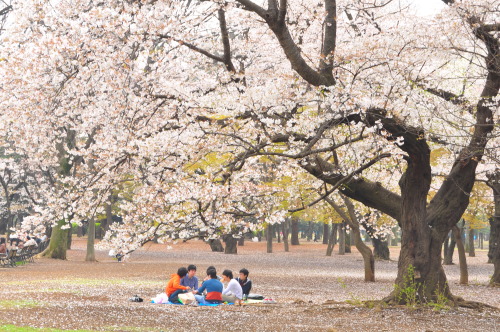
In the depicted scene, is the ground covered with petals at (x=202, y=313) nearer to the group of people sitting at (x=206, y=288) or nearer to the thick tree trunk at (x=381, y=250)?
the group of people sitting at (x=206, y=288)

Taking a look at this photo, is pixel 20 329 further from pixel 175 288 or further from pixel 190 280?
pixel 190 280

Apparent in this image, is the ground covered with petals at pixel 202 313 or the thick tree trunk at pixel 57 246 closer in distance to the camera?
the ground covered with petals at pixel 202 313

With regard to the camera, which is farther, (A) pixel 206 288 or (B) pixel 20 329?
(A) pixel 206 288

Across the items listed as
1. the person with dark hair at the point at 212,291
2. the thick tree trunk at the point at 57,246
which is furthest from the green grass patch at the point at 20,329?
the thick tree trunk at the point at 57,246

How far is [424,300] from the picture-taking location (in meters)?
11.8

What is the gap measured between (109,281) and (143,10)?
11.9 metres

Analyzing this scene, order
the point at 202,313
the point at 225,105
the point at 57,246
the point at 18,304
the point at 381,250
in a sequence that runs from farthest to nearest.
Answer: the point at 381,250 → the point at 57,246 → the point at 202,313 → the point at 18,304 → the point at 225,105

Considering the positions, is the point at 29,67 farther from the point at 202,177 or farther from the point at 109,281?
the point at 109,281

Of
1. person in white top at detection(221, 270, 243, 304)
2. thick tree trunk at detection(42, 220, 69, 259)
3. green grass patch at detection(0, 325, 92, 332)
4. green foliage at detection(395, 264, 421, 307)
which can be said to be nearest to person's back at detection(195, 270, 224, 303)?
person in white top at detection(221, 270, 243, 304)

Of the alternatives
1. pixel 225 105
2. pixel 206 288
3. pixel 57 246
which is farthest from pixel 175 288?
pixel 57 246

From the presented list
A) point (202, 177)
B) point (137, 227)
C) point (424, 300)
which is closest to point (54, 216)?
point (137, 227)

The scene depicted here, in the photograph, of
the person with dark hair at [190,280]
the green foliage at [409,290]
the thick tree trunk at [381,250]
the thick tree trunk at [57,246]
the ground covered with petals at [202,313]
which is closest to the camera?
the ground covered with petals at [202,313]

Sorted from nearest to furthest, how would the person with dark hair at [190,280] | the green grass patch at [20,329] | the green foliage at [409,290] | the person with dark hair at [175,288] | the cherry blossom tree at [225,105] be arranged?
the green grass patch at [20,329] < the cherry blossom tree at [225,105] < the green foliage at [409,290] < the person with dark hair at [175,288] < the person with dark hair at [190,280]

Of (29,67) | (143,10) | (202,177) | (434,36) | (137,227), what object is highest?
(434,36)
